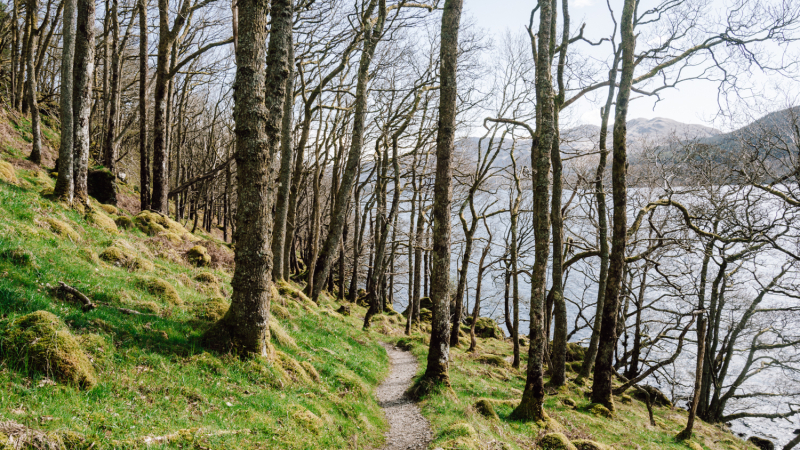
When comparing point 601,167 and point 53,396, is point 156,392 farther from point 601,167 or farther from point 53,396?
point 601,167

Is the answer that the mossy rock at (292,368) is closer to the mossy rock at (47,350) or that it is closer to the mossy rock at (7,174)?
the mossy rock at (47,350)

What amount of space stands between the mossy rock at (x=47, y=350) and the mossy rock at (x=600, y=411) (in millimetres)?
11637

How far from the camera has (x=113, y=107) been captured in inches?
602

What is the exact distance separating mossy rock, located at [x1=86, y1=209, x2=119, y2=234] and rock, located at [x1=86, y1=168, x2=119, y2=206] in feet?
13.3

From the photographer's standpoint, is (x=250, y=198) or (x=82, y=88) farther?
(x=82, y=88)

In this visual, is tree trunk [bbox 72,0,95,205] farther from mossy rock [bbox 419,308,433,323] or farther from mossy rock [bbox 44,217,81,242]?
mossy rock [bbox 419,308,433,323]

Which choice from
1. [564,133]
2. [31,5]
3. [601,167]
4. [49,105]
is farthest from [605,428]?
[49,105]

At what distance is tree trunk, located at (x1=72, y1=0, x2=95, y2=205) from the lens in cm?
1045

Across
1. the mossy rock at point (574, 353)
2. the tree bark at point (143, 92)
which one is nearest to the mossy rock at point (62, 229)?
the tree bark at point (143, 92)

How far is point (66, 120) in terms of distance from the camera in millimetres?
9719

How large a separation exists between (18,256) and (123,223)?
235 inches

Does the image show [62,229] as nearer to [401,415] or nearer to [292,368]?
[292,368]

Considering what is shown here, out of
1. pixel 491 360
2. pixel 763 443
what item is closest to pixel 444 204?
pixel 491 360

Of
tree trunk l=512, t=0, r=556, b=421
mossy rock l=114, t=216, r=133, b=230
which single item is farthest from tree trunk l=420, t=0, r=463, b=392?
mossy rock l=114, t=216, r=133, b=230
